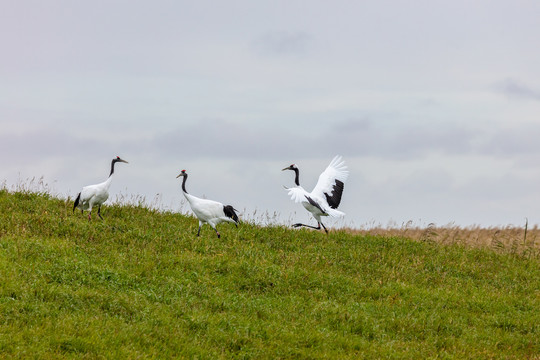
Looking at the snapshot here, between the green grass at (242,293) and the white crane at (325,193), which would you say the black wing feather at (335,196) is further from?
the green grass at (242,293)

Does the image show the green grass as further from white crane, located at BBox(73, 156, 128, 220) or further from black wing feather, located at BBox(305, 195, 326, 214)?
black wing feather, located at BBox(305, 195, 326, 214)

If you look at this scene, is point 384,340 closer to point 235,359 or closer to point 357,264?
point 235,359

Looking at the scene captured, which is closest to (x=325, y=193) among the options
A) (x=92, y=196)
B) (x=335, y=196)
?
(x=335, y=196)

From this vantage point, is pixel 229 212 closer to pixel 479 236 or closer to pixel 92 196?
pixel 92 196

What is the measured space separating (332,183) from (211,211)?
21.2ft

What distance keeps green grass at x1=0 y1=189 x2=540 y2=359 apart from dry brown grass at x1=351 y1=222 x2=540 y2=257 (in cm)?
188

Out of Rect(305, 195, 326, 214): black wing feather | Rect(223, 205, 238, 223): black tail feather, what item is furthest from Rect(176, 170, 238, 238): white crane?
Rect(305, 195, 326, 214): black wing feather

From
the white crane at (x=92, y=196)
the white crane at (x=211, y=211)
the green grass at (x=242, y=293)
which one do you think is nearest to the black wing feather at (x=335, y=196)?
the green grass at (x=242, y=293)

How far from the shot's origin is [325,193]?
23.6 m

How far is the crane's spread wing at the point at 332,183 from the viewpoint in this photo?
23469 millimetres

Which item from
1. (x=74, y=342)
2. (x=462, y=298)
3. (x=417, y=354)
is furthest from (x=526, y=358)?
(x=74, y=342)

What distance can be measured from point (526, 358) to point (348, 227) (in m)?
13.9

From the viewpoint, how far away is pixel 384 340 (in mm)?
11734

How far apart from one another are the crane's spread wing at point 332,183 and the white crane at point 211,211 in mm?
4796
